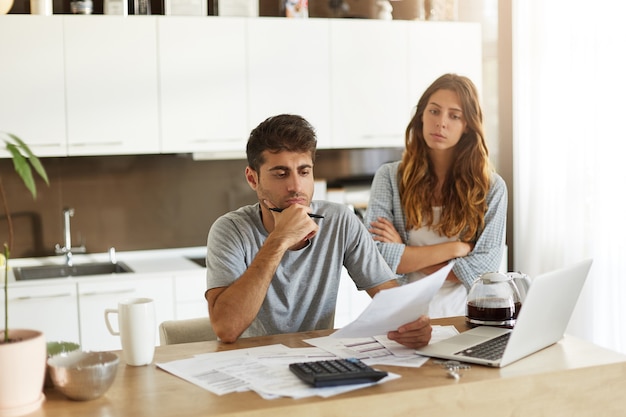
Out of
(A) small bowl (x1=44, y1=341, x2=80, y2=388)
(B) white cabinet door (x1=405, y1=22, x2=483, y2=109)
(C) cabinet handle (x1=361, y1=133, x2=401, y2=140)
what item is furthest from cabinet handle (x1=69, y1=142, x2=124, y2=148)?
(A) small bowl (x1=44, y1=341, x2=80, y2=388)

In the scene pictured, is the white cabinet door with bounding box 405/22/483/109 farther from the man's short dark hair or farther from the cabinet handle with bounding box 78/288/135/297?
the man's short dark hair

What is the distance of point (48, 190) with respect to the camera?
13.8 ft

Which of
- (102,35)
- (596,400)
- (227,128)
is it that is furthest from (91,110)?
(596,400)

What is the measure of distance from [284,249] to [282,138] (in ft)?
1.14

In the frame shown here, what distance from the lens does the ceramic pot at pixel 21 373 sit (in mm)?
1491

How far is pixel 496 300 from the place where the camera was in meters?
2.17

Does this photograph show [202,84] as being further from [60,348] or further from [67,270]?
[60,348]

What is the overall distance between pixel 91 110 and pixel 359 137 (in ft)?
4.60

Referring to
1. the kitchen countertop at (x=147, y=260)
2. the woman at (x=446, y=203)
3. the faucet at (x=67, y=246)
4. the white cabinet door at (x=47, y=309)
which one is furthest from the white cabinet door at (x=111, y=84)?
the woman at (x=446, y=203)

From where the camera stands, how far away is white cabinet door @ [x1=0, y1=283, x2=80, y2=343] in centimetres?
363

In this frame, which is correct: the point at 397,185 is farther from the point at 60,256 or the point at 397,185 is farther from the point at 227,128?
the point at 60,256

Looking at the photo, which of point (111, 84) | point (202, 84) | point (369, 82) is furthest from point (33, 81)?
point (369, 82)

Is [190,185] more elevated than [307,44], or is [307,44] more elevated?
[307,44]

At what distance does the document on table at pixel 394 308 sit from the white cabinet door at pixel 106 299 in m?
2.04
